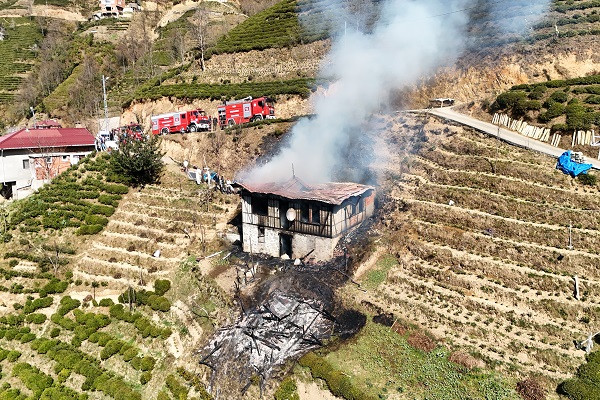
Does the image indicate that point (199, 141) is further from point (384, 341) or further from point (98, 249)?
point (384, 341)

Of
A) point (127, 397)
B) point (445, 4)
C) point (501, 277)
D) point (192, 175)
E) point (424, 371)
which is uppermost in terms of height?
point (445, 4)

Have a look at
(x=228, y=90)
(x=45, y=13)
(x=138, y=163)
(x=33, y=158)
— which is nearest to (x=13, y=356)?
(x=138, y=163)

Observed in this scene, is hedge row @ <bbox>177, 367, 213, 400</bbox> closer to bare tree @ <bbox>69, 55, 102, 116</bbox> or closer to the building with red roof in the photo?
the building with red roof

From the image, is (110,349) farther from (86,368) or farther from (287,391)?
(287,391)

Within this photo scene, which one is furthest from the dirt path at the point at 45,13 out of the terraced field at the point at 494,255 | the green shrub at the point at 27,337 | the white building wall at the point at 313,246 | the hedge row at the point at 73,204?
the terraced field at the point at 494,255

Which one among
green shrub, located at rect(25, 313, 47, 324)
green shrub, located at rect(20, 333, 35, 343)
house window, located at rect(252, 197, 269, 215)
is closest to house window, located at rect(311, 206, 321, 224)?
house window, located at rect(252, 197, 269, 215)

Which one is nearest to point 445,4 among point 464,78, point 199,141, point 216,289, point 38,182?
point 464,78

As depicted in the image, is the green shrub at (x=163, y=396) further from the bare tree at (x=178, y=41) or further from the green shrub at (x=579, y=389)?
the bare tree at (x=178, y=41)
